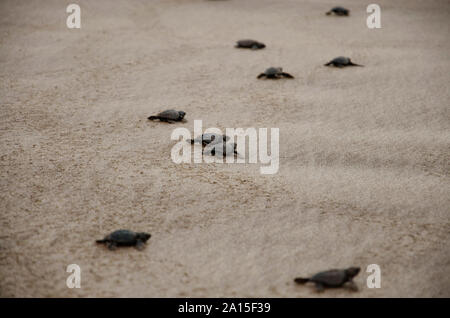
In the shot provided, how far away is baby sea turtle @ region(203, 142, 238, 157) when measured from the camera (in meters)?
4.27

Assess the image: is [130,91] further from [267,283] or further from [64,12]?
[64,12]

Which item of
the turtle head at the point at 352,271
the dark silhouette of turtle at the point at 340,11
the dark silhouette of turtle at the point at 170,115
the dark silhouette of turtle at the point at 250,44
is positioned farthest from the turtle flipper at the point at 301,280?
the dark silhouette of turtle at the point at 340,11

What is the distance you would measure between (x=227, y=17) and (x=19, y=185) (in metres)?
7.32

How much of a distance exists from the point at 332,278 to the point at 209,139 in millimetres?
2295

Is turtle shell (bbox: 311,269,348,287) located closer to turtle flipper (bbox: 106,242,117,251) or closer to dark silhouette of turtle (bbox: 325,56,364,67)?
turtle flipper (bbox: 106,242,117,251)

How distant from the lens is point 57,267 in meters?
2.80

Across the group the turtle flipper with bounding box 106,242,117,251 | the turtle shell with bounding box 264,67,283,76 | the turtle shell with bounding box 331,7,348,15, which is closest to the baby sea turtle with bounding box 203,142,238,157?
the turtle flipper with bounding box 106,242,117,251

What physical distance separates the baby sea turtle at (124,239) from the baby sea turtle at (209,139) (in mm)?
1691

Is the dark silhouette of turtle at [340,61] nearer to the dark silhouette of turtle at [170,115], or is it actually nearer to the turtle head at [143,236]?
the dark silhouette of turtle at [170,115]

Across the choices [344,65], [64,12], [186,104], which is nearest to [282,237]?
[186,104]

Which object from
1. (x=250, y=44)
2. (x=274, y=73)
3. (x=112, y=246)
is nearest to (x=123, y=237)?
(x=112, y=246)

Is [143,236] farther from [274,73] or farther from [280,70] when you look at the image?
[280,70]

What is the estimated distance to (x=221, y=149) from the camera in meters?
4.26

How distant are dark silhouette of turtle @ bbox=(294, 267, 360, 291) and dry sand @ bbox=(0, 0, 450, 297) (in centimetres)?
9
